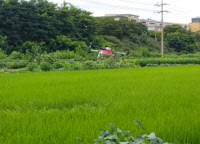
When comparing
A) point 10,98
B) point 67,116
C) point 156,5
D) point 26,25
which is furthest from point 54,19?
point 67,116

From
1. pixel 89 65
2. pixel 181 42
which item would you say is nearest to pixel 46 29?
pixel 89 65

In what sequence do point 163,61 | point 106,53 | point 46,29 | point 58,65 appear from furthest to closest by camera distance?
point 46,29 → point 163,61 → point 106,53 → point 58,65

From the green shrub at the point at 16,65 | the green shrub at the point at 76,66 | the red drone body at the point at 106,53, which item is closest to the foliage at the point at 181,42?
the red drone body at the point at 106,53

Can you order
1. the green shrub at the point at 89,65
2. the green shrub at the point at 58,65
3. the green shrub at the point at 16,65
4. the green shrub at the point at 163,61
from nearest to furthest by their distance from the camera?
1. the green shrub at the point at 58,65
2. the green shrub at the point at 16,65
3. the green shrub at the point at 89,65
4. the green shrub at the point at 163,61

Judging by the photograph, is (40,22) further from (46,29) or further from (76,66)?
(76,66)

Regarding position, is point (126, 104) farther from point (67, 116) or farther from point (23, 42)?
point (23, 42)

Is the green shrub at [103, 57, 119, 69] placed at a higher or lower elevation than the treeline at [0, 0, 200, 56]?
lower

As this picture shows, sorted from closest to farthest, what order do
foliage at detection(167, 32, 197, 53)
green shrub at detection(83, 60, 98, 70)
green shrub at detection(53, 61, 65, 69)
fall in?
1. green shrub at detection(53, 61, 65, 69)
2. green shrub at detection(83, 60, 98, 70)
3. foliage at detection(167, 32, 197, 53)

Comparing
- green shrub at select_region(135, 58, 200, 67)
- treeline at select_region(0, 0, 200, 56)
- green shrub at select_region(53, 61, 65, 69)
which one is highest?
treeline at select_region(0, 0, 200, 56)

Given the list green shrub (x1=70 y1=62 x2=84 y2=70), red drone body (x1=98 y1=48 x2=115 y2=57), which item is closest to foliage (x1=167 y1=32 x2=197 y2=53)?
red drone body (x1=98 y1=48 x2=115 y2=57)

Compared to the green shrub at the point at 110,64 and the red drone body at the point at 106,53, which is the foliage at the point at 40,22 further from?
the green shrub at the point at 110,64

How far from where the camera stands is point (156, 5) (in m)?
32.5

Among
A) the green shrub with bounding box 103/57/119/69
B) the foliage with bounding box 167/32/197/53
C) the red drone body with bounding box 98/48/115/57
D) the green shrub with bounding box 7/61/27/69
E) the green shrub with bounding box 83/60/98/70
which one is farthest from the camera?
the foliage with bounding box 167/32/197/53

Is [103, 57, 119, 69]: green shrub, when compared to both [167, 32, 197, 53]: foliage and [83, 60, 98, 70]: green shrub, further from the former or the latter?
[167, 32, 197, 53]: foliage
